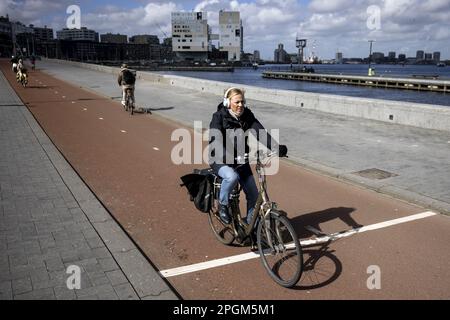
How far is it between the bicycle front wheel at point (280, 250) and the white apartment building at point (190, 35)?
601ft

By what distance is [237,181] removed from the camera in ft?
14.8

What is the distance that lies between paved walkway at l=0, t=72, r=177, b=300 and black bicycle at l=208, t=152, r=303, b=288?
1091mm

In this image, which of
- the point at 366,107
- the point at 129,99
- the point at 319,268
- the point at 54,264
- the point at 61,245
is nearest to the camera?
the point at 54,264

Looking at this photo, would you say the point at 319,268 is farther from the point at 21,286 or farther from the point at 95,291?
the point at 21,286

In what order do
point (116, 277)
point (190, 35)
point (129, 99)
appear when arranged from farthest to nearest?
point (190, 35)
point (129, 99)
point (116, 277)

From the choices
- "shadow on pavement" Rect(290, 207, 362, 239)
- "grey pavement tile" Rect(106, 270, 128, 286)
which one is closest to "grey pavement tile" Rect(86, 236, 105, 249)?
"grey pavement tile" Rect(106, 270, 128, 286)

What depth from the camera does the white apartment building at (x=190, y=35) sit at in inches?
7008

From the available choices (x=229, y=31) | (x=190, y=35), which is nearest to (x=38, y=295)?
(x=190, y=35)

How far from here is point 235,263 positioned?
4500 mm

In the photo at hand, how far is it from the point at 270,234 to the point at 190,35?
612ft

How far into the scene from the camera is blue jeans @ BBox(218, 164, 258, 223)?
176 inches

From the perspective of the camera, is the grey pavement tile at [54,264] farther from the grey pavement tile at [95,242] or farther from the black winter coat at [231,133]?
the black winter coat at [231,133]

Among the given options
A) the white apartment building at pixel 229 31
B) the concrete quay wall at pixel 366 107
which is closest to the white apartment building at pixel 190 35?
the white apartment building at pixel 229 31
